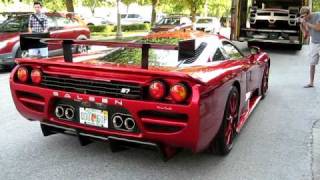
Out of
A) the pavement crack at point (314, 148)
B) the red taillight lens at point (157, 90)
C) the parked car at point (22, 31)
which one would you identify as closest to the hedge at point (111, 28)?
the parked car at point (22, 31)

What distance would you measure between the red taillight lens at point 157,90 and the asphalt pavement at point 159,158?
2.70 ft

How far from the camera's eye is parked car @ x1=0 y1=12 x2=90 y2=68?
10.8m

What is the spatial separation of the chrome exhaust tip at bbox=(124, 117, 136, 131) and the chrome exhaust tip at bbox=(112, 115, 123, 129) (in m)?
0.05

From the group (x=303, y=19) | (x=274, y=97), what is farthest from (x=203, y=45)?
(x=303, y=19)

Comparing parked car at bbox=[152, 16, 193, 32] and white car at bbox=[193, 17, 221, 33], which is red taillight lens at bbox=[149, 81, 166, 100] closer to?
parked car at bbox=[152, 16, 193, 32]

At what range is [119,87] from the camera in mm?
3916

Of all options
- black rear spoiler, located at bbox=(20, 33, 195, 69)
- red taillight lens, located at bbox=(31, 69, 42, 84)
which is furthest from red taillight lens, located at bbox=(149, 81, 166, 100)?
red taillight lens, located at bbox=(31, 69, 42, 84)

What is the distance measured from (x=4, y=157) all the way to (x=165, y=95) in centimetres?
195

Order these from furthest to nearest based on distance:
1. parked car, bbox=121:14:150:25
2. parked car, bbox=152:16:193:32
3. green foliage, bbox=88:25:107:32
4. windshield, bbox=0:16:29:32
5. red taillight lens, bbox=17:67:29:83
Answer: parked car, bbox=121:14:150:25 < green foliage, bbox=88:25:107:32 < parked car, bbox=152:16:193:32 < windshield, bbox=0:16:29:32 < red taillight lens, bbox=17:67:29:83

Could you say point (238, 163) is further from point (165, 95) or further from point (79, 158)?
point (79, 158)

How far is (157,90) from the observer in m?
3.73

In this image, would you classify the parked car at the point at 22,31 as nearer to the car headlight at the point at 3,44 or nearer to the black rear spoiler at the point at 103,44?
the car headlight at the point at 3,44

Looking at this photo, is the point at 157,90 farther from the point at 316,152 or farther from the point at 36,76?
the point at 316,152

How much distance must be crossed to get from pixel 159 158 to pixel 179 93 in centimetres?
111
